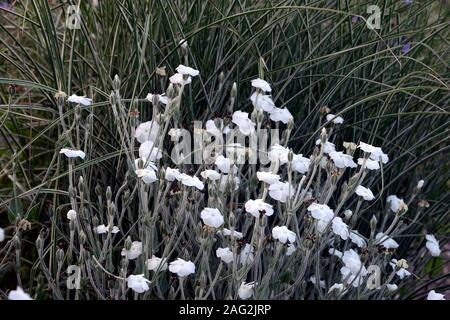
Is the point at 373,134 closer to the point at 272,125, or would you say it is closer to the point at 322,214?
the point at 272,125

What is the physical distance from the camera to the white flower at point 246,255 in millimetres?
1805

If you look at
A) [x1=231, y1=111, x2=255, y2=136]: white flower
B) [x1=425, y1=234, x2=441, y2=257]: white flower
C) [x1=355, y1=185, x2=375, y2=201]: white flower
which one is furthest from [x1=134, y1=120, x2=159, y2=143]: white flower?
[x1=425, y1=234, x2=441, y2=257]: white flower

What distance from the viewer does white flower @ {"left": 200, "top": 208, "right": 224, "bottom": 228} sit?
69.0 inches

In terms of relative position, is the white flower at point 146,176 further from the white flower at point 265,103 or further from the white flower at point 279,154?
the white flower at point 265,103

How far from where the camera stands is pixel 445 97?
245 centimetres

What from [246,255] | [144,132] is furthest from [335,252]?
[144,132]

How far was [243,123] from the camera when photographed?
2037 mm

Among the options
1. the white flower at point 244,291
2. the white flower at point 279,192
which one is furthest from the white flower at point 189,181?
the white flower at point 244,291

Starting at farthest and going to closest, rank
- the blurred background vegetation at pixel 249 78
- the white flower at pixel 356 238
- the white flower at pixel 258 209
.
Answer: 1. the blurred background vegetation at pixel 249 78
2. the white flower at pixel 356 238
3. the white flower at pixel 258 209

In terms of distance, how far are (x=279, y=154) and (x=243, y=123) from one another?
0.67 ft

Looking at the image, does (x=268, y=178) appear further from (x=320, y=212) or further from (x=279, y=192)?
(x=320, y=212)

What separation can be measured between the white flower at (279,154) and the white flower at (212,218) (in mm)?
220

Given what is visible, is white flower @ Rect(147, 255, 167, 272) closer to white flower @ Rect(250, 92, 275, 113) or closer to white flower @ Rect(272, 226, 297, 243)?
white flower @ Rect(272, 226, 297, 243)
